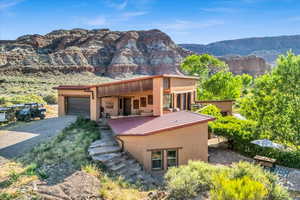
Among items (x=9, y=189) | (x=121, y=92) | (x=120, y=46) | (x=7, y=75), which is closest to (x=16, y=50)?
(x=7, y=75)

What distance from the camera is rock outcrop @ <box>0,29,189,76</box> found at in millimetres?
68625

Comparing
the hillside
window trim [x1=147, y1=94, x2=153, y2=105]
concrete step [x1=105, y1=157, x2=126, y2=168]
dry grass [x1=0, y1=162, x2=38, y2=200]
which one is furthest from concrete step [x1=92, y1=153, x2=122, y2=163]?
the hillside

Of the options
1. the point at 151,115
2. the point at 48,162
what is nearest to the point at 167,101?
the point at 151,115

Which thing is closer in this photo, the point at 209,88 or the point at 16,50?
the point at 209,88

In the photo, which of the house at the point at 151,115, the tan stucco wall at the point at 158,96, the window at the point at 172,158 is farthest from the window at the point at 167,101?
the window at the point at 172,158

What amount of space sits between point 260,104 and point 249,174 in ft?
26.3

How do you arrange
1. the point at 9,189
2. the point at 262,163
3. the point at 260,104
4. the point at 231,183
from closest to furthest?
1. the point at 231,183
2. the point at 9,189
3. the point at 262,163
4. the point at 260,104

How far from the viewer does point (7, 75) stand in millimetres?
55438

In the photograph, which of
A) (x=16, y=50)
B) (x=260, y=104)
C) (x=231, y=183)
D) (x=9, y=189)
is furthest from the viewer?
(x=16, y=50)

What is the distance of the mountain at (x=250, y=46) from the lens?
573 ft

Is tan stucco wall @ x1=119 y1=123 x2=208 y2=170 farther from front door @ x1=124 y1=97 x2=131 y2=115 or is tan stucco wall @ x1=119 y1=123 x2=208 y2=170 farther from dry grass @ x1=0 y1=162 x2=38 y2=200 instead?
front door @ x1=124 y1=97 x2=131 y2=115

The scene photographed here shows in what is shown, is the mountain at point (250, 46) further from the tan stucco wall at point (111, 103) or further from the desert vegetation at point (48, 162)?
the desert vegetation at point (48, 162)

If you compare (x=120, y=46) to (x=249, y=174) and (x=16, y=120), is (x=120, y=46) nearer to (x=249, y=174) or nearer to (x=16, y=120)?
(x=16, y=120)

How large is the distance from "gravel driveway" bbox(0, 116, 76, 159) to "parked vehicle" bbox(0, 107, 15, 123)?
2489 mm
